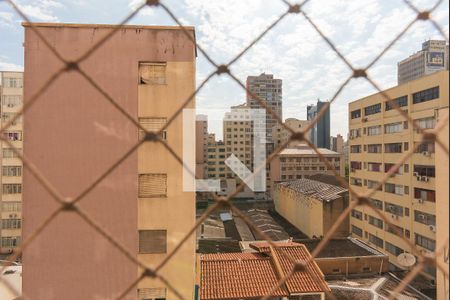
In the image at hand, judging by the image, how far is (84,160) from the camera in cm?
350

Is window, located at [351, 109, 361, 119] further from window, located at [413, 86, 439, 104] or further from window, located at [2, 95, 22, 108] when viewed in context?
window, located at [2, 95, 22, 108]

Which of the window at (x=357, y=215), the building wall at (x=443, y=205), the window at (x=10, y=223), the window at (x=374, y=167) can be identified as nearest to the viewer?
the building wall at (x=443, y=205)

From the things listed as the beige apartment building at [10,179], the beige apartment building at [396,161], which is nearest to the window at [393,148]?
the beige apartment building at [396,161]

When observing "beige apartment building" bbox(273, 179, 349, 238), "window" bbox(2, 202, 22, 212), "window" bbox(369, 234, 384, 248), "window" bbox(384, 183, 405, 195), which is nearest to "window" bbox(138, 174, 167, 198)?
"beige apartment building" bbox(273, 179, 349, 238)

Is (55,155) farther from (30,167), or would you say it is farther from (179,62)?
(30,167)

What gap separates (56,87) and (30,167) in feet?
10.7

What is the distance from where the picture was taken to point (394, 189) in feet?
32.5

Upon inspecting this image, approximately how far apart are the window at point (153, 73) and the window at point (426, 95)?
7366 millimetres

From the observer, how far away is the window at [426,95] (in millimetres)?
8000

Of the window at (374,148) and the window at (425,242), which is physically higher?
the window at (374,148)

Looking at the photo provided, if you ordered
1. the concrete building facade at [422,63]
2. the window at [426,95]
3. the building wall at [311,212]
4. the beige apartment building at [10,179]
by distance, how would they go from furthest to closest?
1. the concrete building facade at [422,63]
2. the building wall at [311,212]
3. the beige apartment building at [10,179]
4. the window at [426,95]

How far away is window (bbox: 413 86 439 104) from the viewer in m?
8.00

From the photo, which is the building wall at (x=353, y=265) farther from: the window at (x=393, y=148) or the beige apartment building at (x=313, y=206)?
the window at (x=393, y=148)

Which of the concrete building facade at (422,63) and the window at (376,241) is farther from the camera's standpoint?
the concrete building facade at (422,63)
